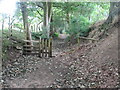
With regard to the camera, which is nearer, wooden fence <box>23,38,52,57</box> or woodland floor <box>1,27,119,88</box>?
woodland floor <box>1,27,119,88</box>

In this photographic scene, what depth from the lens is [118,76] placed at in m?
5.27

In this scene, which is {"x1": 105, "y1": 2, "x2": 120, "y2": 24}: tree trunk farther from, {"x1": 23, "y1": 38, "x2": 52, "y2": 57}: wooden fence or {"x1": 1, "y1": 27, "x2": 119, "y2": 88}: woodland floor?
{"x1": 23, "y1": 38, "x2": 52, "y2": 57}: wooden fence

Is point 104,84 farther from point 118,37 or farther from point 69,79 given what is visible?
point 118,37

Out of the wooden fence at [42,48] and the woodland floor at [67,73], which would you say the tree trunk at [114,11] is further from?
the wooden fence at [42,48]

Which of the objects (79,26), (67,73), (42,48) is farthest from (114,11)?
(67,73)

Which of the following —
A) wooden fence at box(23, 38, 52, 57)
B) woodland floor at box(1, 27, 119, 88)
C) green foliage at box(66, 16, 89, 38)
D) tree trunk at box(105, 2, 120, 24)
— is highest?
tree trunk at box(105, 2, 120, 24)

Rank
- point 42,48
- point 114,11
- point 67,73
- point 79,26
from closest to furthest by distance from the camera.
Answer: point 67,73
point 42,48
point 114,11
point 79,26

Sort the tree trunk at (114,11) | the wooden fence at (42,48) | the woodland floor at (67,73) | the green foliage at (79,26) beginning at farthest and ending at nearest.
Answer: the green foliage at (79,26), the tree trunk at (114,11), the wooden fence at (42,48), the woodland floor at (67,73)

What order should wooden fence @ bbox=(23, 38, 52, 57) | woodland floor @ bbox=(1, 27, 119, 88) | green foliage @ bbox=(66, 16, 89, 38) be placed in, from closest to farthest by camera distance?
woodland floor @ bbox=(1, 27, 119, 88)
wooden fence @ bbox=(23, 38, 52, 57)
green foliage @ bbox=(66, 16, 89, 38)

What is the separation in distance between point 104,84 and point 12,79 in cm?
332

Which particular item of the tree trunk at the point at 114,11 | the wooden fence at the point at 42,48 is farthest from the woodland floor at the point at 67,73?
the tree trunk at the point at 114,11

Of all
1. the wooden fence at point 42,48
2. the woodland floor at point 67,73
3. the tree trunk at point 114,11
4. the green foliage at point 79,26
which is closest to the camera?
the woodland floor at point 67,73

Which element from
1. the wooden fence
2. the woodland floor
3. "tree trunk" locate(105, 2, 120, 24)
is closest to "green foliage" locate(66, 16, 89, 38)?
"tree trunk" locate(105, 2, 120, 24)

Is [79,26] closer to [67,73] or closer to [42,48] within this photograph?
[42,48]
